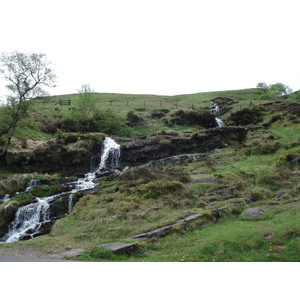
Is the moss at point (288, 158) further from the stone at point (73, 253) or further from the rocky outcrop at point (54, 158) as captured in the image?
the rocky outcrop at point (54, 158)

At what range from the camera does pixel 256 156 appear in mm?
32062

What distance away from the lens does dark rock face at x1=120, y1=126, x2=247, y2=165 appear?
135ft

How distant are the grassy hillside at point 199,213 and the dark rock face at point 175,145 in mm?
9053

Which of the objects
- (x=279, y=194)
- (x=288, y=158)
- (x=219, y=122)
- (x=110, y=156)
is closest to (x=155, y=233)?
(x=279, y=194)

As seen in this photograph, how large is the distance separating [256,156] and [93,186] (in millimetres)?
21197

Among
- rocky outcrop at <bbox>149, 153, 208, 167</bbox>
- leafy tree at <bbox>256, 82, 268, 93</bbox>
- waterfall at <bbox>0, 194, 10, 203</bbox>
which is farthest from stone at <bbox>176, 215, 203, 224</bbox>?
leafy tree at <bbox>256, 82, 268, 93</bbox>

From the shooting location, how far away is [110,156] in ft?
134

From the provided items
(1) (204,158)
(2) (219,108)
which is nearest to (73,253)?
(1) (204,158)

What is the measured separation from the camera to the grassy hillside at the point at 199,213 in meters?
12.1

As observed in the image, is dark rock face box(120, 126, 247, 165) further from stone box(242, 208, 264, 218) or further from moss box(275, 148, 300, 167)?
stone box(242, 208, 264, 218)

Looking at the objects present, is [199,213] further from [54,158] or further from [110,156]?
[54,158]

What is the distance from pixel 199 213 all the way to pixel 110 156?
Answer: 2603cm

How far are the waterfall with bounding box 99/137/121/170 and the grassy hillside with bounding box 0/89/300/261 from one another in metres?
10.6

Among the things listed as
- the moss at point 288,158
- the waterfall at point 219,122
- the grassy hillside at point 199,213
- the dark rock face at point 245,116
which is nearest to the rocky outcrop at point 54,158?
the grassy hillside at point 199,213
